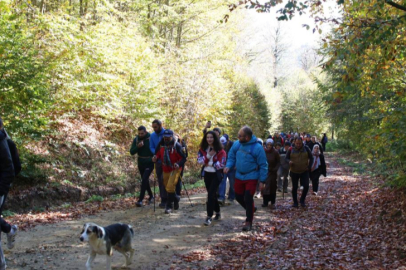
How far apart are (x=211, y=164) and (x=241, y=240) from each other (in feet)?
6.27

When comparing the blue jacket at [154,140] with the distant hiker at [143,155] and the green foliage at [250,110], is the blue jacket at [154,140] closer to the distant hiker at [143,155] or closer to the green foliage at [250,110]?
the distant hiker at [143,155]

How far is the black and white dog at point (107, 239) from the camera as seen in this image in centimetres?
489

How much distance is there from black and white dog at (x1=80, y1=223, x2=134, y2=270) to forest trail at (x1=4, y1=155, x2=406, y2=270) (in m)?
0.44

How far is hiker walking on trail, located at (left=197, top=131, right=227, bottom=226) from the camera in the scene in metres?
8.52

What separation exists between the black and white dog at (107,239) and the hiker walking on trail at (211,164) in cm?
306

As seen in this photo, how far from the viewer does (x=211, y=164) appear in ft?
28.3

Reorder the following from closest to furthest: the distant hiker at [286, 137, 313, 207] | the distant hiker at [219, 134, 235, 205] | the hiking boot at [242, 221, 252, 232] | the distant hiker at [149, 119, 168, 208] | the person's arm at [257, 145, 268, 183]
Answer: the person's arm at [257, 145, 268, 183], the hiking boot at [242, 221, 252, 232], the distant hiker at [149, 119, 168, 208], the distant hiker at [286, 137, 313, 207], the distant hiker at [219, 134, 235, 205]

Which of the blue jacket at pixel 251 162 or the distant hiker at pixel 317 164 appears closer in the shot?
the blue jacket at pixel 251 162

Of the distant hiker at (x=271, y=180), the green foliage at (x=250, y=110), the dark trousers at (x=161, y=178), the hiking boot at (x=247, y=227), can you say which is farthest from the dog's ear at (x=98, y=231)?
the green foliage at (x=250, y=110)

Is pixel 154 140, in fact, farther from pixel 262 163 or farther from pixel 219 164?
pixel 262 163

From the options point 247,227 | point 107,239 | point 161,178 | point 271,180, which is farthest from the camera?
point 271,180


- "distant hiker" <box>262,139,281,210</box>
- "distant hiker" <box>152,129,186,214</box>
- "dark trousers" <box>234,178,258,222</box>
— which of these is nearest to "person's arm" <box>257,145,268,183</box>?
"dark trousers" <box>234,178,258,222</box>

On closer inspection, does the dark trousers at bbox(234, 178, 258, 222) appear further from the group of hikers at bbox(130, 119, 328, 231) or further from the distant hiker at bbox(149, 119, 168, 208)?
the distant hiker at bbox(149, 119, 168, 208)

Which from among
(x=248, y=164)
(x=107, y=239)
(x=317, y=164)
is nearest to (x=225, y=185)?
(x=248, y=164)
